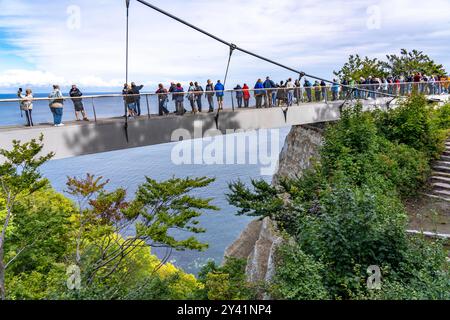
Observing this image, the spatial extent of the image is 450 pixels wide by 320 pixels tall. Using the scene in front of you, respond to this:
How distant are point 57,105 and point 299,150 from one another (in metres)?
15.9

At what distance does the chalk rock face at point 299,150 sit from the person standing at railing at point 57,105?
13.7m

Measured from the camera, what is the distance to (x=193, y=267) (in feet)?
109

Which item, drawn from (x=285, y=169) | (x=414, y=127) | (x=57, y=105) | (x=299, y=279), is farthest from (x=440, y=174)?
(x=57, y=105)

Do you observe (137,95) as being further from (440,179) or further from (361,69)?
(361,69)

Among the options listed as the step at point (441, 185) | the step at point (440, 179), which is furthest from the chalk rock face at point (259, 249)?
the step at point (440, 179)

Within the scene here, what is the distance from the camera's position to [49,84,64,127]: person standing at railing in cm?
1022

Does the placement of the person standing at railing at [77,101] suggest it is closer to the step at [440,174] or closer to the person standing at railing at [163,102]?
the person standing at railing at [163,102]

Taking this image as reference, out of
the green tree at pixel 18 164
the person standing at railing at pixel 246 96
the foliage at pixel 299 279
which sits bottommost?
the foliage at pixel 299 279

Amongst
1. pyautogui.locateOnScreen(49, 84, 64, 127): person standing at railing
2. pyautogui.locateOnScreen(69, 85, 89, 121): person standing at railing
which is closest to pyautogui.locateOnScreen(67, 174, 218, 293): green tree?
pyautogui.locateOnScreen(69, 85, 89, 121): person standing at railing

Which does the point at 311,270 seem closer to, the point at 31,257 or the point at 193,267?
the point at 31,257

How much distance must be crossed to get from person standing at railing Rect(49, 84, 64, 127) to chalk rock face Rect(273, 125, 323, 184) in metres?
13.7

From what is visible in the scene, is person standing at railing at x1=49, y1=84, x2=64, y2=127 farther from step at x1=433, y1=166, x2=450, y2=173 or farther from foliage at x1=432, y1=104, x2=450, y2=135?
foliage at x1=432, y1=104, x2=450, y2=135

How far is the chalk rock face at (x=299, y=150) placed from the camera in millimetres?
21556
